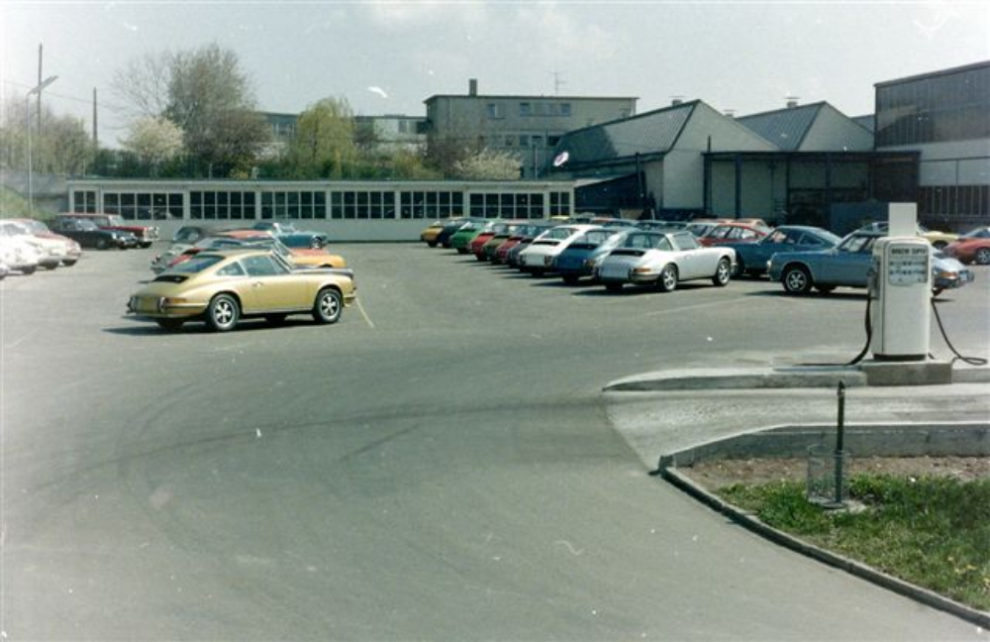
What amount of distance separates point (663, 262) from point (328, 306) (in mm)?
10367

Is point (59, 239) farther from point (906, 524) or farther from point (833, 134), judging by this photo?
point (833, 134)

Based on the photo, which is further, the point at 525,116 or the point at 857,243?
the point at 525,116

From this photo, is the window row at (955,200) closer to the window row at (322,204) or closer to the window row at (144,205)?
the window row at (322,204)

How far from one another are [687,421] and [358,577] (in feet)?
21.4

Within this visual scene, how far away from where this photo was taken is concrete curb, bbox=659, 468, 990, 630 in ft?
23.8

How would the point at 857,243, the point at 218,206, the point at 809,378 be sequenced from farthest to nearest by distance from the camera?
the point at 218,206 → the point at 857,243 → the point at 809,378

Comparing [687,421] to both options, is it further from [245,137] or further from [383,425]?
[245,137]

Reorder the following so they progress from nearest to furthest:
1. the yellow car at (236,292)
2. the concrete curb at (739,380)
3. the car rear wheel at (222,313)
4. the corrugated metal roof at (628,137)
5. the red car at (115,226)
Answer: the concrete curb at (739,380)
the yellow car at (236,292)
the car rear wheel at (222,313)
the red car at (115,226)
the corrugated metal roof at (628,137)

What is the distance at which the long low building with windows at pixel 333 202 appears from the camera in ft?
227

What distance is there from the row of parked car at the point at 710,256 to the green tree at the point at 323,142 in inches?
1884

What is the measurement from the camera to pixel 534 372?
16891mm

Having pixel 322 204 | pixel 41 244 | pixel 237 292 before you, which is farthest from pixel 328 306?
pixel 322 204

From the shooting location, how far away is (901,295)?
50.8 ft

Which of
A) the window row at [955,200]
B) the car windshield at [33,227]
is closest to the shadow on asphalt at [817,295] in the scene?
the car windshield at [33,227]
